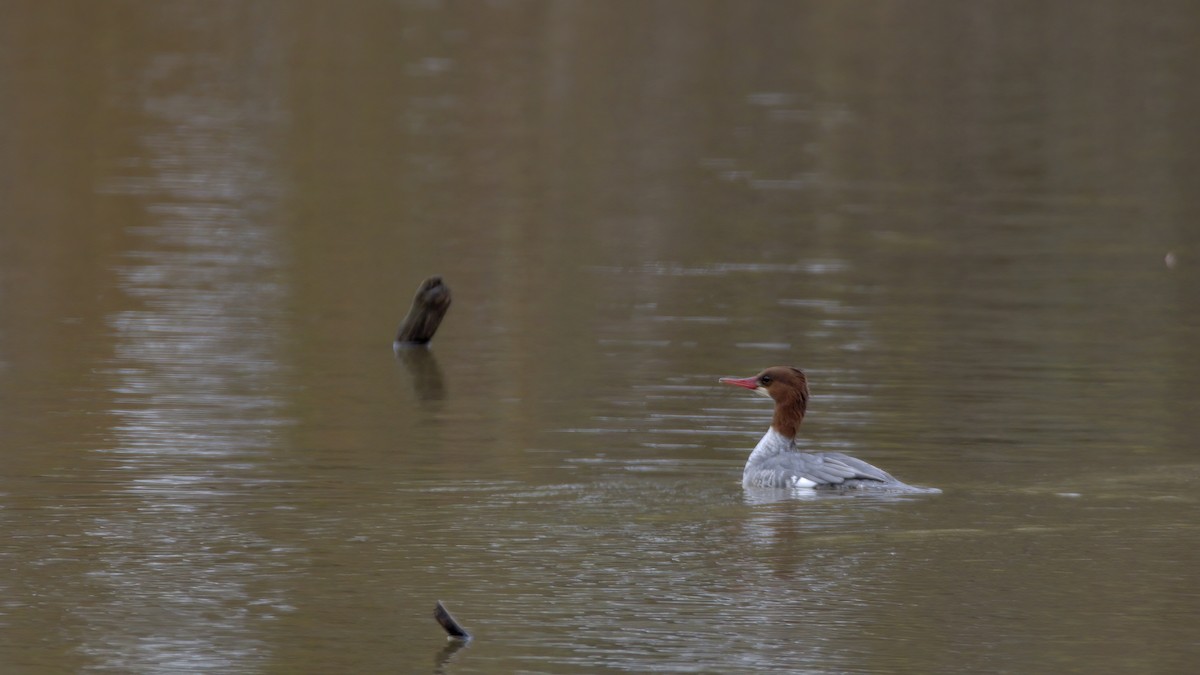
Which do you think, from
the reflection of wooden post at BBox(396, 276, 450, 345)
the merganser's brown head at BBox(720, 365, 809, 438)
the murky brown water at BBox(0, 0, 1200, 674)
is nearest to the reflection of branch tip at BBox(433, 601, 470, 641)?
the murky brown water at BBox(0, 0, 1200, 674)

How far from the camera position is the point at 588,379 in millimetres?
19062

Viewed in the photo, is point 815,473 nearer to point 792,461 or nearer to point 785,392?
point 792,461

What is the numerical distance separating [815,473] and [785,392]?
85 cm

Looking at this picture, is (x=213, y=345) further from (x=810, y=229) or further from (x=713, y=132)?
(x=713, y=132)

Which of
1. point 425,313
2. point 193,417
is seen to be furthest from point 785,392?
point 425,313

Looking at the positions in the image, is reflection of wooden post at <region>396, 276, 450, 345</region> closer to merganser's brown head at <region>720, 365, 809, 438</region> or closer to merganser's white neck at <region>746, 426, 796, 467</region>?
merganser's brown head at <region>720, 365, 809, 438</region>

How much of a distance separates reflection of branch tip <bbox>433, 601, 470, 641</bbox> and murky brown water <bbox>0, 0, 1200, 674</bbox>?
21 centimetres

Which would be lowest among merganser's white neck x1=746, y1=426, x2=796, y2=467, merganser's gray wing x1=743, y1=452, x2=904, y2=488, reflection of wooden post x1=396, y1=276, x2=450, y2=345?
merganser's gray wing x1=743, y1=452, x2=904, y2=488

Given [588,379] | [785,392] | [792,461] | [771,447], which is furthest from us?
[588,379]

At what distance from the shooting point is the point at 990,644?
10773 millimetres

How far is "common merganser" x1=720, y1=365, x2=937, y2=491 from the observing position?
46.1 feet

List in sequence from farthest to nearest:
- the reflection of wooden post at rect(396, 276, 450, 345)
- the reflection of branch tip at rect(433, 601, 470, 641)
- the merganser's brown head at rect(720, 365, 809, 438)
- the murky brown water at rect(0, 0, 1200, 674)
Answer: the reflection of wooden post at rect(396, 276, 450, 345)
the merganser's brown head at rect(720, 365, 809, 438)
the murky brown water at rect(0, 0, 1200, 674)
the reflection of branch tip at rect(433, 601, 470, 641)

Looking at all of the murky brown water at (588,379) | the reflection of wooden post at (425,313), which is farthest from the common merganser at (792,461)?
the reflection of wooden post at (425,313)

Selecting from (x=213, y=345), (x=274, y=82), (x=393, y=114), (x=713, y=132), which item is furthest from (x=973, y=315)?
(x=274, y=82)
